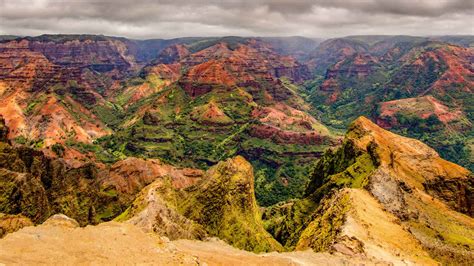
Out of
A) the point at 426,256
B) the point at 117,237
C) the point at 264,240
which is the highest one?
the point at 117,237

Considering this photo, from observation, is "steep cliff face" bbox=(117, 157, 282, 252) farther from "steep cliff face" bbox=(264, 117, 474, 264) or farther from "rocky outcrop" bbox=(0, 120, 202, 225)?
"rocky outcrop" bbox=(0, 120, 202, 225)

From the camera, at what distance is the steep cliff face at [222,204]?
84125mm

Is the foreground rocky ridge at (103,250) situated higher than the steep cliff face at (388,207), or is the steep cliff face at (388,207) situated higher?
the foreground rocky ridge at (103,250)

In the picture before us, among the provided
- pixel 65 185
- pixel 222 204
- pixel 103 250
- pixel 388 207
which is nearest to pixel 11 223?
pixel 103 250

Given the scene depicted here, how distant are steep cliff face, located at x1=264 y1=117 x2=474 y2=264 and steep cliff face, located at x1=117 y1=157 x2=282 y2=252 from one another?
28.8 ft

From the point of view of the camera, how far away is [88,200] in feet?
357

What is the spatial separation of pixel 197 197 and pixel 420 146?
61078mm

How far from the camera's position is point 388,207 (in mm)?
69750

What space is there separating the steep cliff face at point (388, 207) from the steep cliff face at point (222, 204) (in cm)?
879

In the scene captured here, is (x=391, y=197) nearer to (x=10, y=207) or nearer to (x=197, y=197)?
(x=197, y=197)

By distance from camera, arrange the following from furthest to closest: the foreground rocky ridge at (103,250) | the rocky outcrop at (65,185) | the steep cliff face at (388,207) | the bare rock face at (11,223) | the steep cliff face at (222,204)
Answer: the rocky outcrop at (65,185), the steep cliff face at (222,204), the bare rock face at (11,223), the steep cliff face at (388,207), the foreground rocky ridge at (103,250)

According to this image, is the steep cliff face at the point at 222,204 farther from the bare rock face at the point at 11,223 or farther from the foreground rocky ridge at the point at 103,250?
the foreground rocky ridge at the point at 103,250

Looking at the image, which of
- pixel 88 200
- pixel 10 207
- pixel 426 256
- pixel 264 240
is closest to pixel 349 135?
pixel 264 240

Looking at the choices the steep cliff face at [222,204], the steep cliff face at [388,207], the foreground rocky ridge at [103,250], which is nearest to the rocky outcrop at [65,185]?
the steep cliff face at [222,204]
